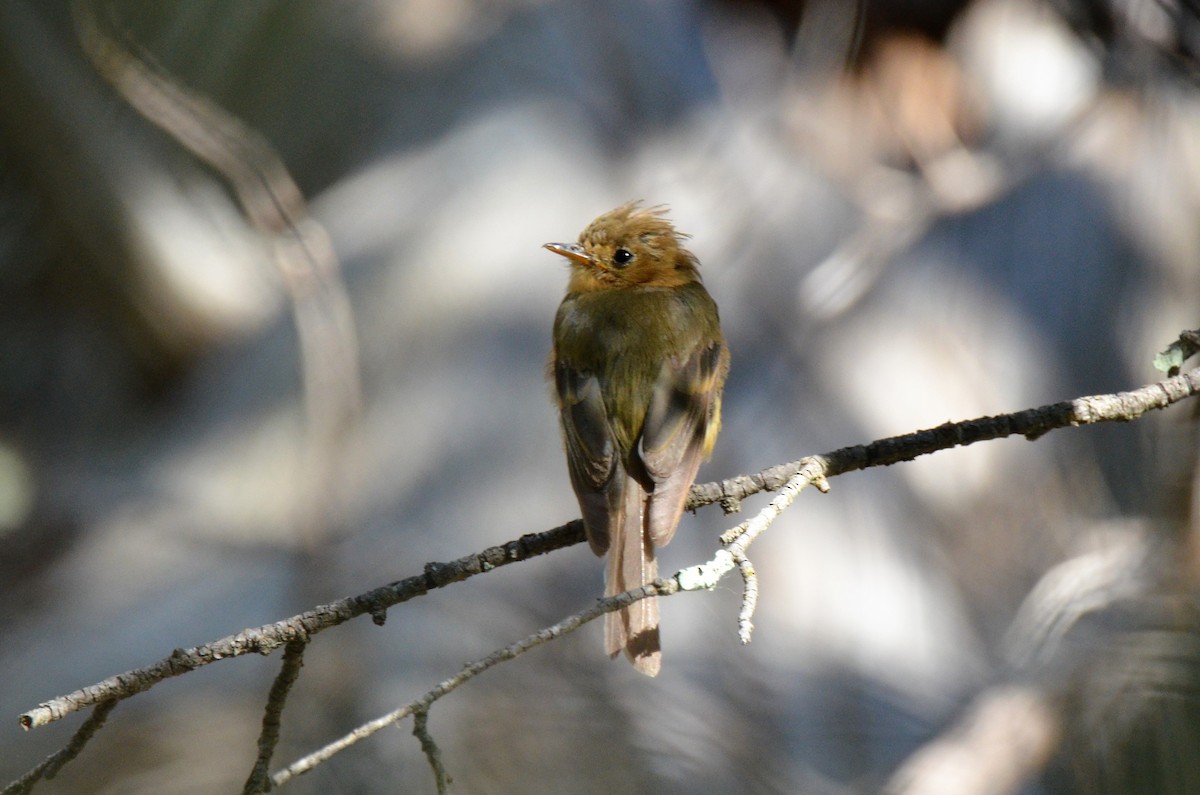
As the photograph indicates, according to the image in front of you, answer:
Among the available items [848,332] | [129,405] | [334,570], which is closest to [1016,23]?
[848,332]

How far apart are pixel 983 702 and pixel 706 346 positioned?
5.23ft

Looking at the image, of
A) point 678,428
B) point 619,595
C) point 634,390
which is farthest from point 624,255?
point 619,595

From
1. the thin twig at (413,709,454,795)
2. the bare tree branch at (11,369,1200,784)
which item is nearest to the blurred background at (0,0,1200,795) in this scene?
the bare tree branch at (11,369,1200,784)

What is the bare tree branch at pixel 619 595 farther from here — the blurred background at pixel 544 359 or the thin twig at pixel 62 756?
the blurred background at pixel 544 359

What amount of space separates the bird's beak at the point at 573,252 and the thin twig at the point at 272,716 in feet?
4.17

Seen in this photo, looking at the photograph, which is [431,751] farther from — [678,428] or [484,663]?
[678,428]

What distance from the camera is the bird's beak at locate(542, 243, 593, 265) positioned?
2.72 metres

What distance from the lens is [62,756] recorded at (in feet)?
5.13

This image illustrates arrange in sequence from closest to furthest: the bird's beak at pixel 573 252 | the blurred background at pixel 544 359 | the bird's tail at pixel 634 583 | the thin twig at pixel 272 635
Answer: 1. the thin twig at pixel 272 635
2. the bird's tail at pixel 634 583
3. the bird's beak at pixel 573 252
4. the blurred background at pixel 544 359

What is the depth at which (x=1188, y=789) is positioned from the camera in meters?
3.61

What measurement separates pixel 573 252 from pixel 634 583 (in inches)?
32.2

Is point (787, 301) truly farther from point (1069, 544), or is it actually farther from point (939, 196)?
point (1069, 544)

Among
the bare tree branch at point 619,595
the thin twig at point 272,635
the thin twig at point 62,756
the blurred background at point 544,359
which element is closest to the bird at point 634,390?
the bare tree branch at point 619,595

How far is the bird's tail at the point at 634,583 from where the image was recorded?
2.24 m
